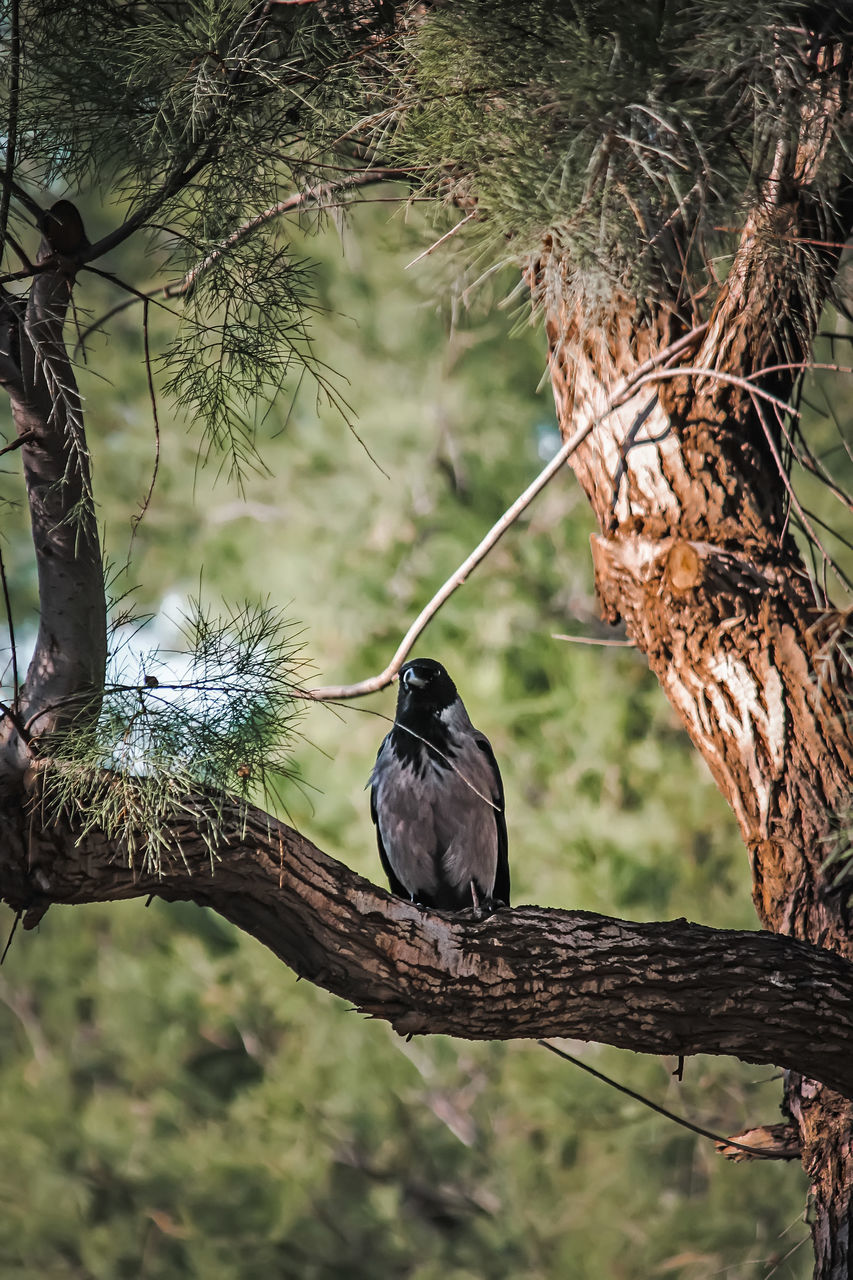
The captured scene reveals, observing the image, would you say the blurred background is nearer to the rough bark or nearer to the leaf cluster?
the rough bark

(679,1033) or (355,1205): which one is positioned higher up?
(679,1033)

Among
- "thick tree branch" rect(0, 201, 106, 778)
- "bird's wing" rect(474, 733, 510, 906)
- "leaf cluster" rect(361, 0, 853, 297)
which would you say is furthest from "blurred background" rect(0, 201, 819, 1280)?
"thick tree branch" rect(0, 201, 106, 778)

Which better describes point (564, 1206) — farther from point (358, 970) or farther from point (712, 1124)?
point (358, 970)

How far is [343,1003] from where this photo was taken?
16.4 feet

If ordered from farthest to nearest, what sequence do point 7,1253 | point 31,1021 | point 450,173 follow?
point 31,1021 → point 7,1253 → point 450,173

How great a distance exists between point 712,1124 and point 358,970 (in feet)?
Result: 12.1

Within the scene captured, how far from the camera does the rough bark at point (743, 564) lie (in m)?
1.92

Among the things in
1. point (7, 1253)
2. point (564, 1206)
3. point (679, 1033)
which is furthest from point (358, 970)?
point (7, 1253)

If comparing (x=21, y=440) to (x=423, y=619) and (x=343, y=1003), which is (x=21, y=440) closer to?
(x=423, y=619)

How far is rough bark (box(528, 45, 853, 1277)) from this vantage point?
75.7 inches

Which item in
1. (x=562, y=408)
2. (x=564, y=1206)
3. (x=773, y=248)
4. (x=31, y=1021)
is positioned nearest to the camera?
(x=773, y=248)

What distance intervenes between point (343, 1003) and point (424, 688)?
264 centimetres

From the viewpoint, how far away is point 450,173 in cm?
167

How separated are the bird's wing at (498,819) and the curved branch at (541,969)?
0.93 metres
